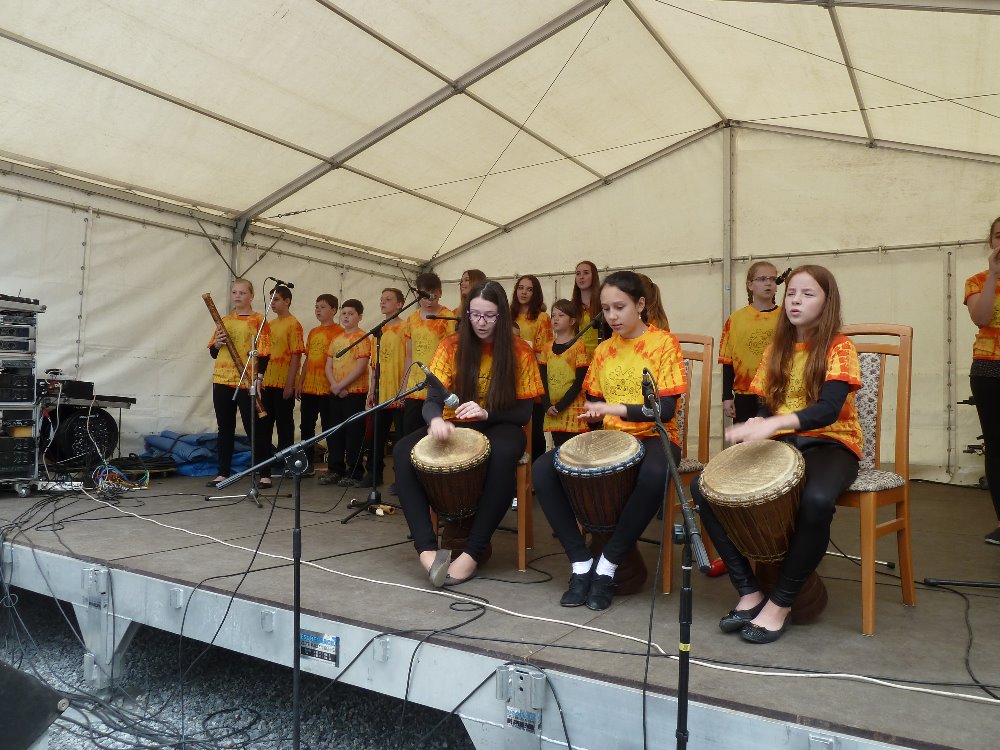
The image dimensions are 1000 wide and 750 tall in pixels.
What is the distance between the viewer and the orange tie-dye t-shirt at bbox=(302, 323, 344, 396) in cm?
624

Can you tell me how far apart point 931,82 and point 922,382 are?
2624mm

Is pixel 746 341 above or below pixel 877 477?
above

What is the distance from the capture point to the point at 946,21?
406cm

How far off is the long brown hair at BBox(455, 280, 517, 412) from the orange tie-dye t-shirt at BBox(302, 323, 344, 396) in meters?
3.34

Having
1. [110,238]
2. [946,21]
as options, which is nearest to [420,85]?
[110,238]

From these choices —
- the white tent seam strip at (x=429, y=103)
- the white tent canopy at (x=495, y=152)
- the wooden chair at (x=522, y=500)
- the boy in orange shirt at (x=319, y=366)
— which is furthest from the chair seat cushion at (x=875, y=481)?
the boy in orange shirt at (x=319, y=366)

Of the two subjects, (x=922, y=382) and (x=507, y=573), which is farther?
(x=922, y=382)

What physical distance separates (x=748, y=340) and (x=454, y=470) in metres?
1.98

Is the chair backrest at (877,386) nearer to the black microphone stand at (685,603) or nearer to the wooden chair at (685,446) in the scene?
the wooden chair at (685,446)

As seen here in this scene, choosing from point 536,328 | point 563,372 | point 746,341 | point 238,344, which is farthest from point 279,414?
point 746,341

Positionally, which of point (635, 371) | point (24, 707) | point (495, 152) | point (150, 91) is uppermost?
point (495, 152)

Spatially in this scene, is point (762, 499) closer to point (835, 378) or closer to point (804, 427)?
point (804, 427)

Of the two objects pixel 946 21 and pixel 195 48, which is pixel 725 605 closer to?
pixel 946 21

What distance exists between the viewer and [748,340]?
12.8ft
